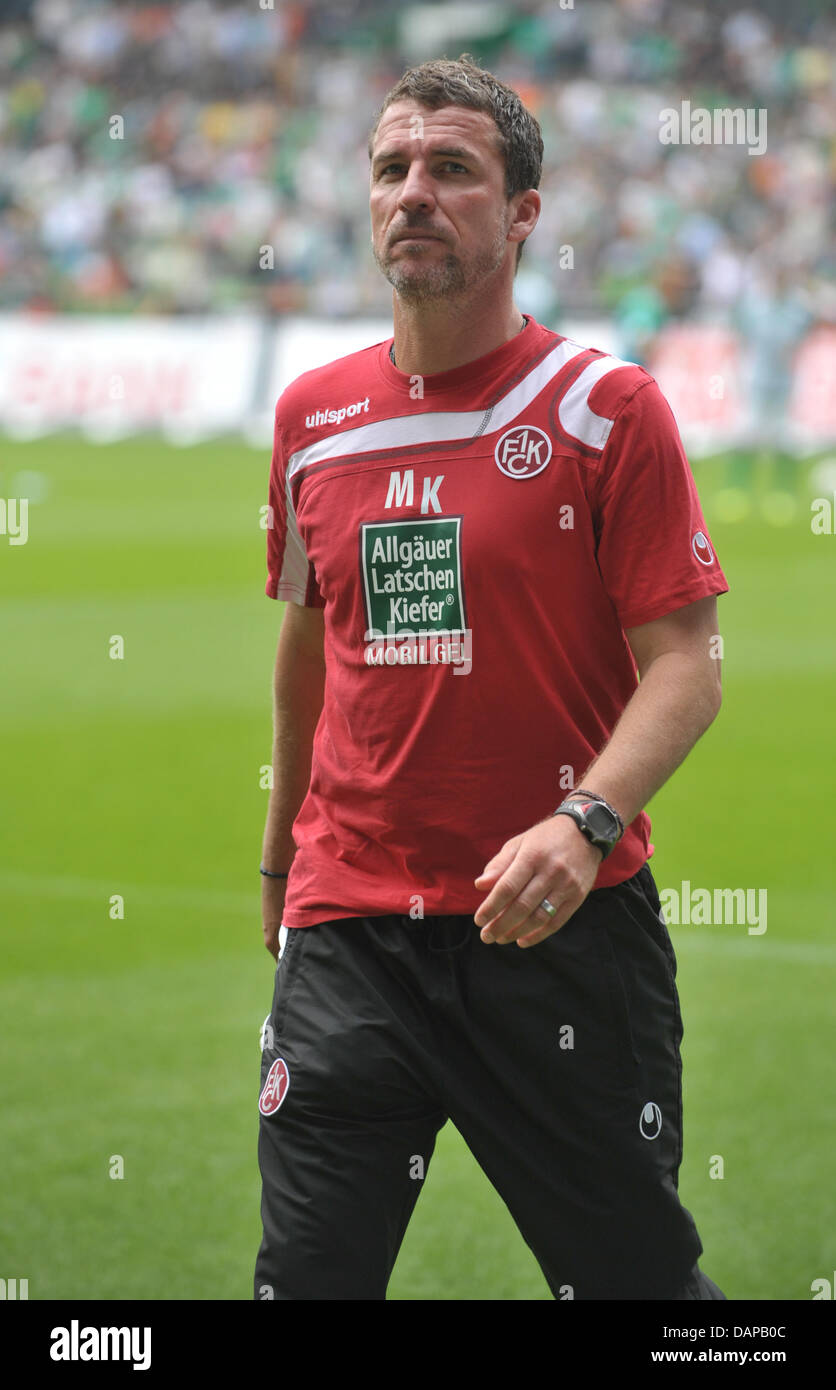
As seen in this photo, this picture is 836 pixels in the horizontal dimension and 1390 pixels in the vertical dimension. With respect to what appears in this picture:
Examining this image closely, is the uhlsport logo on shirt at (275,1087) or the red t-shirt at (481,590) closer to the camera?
the red t-shirt at (481,590)

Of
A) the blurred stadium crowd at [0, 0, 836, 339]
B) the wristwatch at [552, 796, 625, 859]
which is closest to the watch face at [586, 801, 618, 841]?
the wristwatch at [552, 796, 625, 859]

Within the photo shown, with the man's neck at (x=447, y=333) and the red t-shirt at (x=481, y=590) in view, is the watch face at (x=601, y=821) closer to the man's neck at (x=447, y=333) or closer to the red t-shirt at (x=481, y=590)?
the red t-shirt at (x=481, y=590)

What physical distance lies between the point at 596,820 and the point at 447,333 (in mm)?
908

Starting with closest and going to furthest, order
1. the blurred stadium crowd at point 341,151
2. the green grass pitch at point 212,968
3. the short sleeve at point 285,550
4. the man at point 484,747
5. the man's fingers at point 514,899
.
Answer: the man's fingers at point 514,899
the man at point 484,747
the short sleeve at point 285,550
the green grass pitch at point 212,968
the blurred stadium crowd at point 341,151

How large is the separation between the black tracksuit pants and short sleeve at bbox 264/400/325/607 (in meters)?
0.72

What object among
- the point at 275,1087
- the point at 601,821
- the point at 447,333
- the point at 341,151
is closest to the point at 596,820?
the point at 601,821

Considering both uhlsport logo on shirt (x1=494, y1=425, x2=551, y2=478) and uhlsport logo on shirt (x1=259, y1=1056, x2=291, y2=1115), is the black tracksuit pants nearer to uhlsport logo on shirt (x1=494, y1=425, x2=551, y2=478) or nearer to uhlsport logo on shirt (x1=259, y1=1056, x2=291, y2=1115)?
uhlsport logo on shirt (x1=259, y1=1056, x2=291, y2=1115)

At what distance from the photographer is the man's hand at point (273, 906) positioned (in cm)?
372

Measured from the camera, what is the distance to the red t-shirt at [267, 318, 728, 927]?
9.99 feet

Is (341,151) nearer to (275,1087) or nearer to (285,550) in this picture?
(285,550)

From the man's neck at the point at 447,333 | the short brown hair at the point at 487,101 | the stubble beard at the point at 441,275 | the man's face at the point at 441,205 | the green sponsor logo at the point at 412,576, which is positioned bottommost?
the green sponsor logo at the point at 412,576

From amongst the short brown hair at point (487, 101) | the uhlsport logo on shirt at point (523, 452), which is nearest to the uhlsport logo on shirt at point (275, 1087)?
the uhlsport logo on shirt at point (523, 452)

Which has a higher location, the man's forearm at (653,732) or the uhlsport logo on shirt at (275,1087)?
the man's forearm at (653,732)
